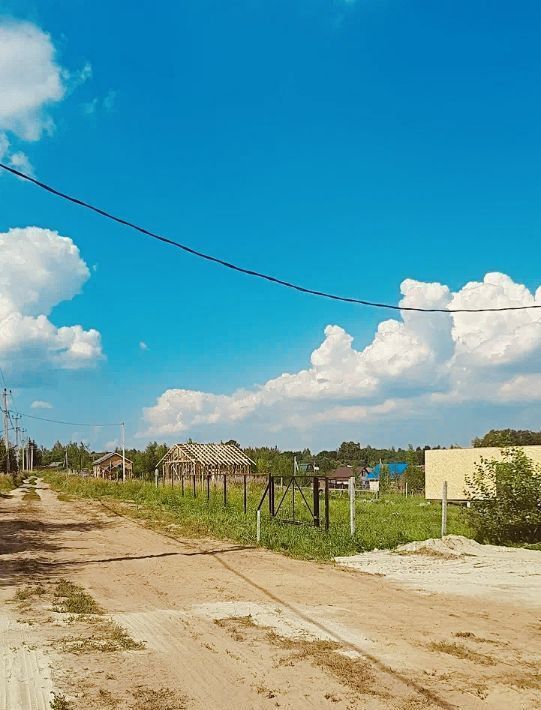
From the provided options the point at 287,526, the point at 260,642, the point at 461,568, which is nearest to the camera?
the point at 260,642

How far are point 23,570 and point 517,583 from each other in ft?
34.2

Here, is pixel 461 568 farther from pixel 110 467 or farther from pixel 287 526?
pixel 110 467

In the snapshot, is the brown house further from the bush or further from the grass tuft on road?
the grass tuft on road

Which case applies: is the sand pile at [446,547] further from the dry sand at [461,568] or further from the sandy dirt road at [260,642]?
the sandy dirt road at [260,642]

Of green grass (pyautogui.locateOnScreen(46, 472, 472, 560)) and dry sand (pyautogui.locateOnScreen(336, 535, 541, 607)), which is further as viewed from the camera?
green grass (pyautogui.locateOnScreen(46, 472, 472, 560))

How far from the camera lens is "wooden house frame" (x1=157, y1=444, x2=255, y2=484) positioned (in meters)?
53.9

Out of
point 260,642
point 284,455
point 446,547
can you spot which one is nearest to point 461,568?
point 446,547

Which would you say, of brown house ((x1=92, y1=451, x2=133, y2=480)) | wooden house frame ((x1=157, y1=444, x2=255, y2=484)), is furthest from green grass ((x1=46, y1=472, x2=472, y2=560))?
brown house ((x1=92, y1=451, x2=133, y2=480))

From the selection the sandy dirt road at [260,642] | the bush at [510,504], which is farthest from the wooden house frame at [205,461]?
the sandy dirt road at [260,642]

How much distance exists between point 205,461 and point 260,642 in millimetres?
45741

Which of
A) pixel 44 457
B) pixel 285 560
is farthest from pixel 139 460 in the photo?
pixel 44 457

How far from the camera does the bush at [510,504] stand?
17.3 metres

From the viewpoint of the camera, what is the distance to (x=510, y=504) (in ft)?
57.5

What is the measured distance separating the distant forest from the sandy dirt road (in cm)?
970
